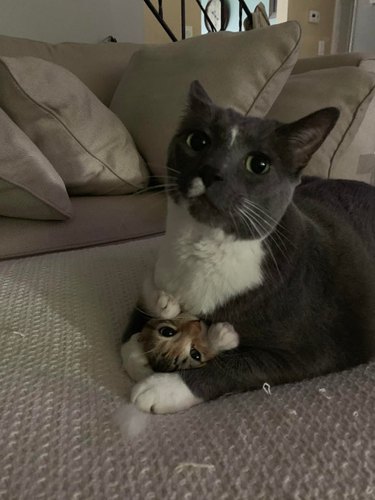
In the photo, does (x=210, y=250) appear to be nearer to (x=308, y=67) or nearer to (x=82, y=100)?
(x=82, y=100)

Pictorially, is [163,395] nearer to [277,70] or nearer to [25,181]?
[25,181]

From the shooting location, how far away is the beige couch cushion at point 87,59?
181 cm

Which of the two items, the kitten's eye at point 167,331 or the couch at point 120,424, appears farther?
the kitten's eye at point 167,331

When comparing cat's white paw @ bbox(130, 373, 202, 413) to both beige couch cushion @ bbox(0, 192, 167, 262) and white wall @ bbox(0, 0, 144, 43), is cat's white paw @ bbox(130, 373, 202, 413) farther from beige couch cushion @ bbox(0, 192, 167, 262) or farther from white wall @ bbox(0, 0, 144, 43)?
white wall @ bbox(0, 0, 144, 43)

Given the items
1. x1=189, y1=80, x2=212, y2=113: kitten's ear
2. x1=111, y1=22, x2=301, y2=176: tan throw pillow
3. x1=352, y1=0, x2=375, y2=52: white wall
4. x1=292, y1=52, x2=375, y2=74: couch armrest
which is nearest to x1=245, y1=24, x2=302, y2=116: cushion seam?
x1=111, y1=22, x2=301, y2=176: tan throw pillow

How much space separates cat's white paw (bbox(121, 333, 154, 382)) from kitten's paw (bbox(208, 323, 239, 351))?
10cm

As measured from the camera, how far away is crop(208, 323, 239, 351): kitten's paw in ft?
2.19

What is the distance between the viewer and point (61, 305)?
86 centimetres

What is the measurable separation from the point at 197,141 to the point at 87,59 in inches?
55.1

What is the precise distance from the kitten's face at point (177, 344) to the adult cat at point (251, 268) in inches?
0.7

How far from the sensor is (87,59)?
6.11 ft

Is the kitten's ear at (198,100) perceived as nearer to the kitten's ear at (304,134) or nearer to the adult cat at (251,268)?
the adult cat at (251,268)

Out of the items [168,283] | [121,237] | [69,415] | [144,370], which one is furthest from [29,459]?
[121,237]

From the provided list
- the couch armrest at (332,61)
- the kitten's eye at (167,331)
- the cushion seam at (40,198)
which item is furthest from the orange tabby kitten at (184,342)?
the couch armrest at (332,61)
